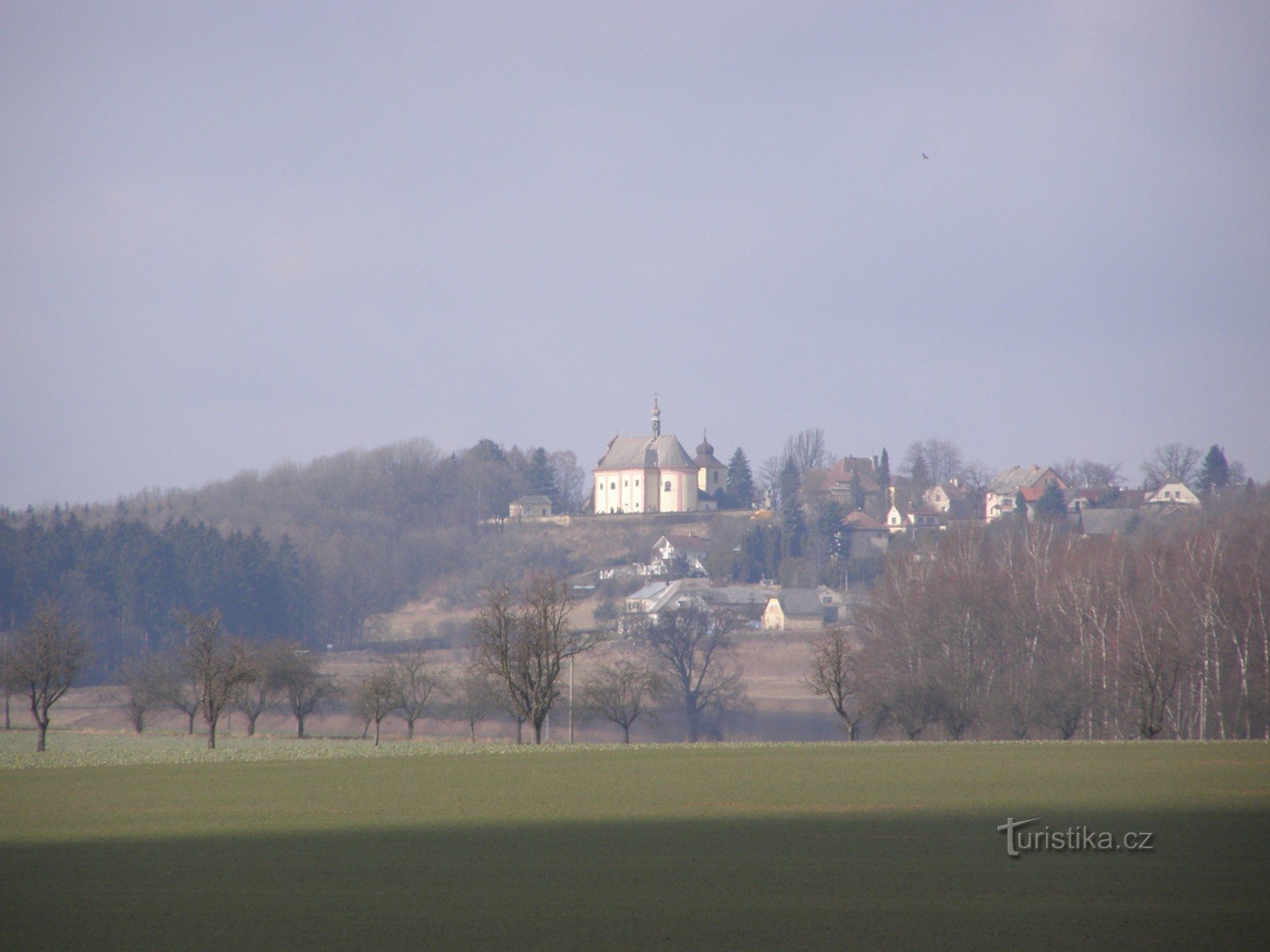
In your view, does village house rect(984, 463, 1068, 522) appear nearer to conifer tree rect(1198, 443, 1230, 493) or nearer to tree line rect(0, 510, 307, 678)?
conifer tree rect(1198, 443, 1230, 493)

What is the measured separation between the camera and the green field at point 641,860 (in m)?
12.0

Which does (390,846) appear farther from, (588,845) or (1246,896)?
(1246,896)

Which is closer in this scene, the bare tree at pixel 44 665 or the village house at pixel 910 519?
the bare tree at pixel 44 665

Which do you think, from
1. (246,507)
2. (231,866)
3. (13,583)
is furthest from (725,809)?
(246,507)

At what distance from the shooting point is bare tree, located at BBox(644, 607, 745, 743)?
2621 inches

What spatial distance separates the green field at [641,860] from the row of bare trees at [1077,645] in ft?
64.6

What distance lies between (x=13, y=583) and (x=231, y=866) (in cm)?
8043

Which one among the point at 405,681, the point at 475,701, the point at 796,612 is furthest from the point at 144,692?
the point at 796,612

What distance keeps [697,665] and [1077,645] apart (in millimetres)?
23296

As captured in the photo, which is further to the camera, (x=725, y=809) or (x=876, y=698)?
(x=876, y=698)

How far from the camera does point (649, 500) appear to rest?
16025cm

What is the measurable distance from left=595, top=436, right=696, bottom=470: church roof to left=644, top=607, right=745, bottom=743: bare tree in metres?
83.3

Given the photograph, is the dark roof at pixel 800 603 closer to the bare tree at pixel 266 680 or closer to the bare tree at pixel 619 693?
the bare tree at pixel 619 693

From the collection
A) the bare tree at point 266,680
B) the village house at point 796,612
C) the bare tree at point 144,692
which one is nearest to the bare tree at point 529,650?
the bare tree at point 266,680
